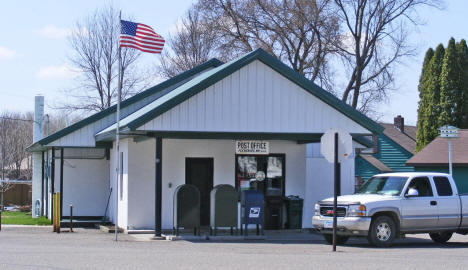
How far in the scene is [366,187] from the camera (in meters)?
19.2

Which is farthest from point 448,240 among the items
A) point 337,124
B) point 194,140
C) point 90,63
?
point 90,63

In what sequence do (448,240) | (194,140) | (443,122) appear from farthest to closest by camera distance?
(443,122)
(194,140)
(448,240)

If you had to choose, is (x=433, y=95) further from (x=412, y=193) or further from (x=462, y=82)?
(x=412, y=193)

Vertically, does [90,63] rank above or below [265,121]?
above

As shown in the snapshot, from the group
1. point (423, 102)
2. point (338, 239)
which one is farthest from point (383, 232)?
point (423, 102)

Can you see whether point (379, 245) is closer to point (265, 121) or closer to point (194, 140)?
point (265, 121)

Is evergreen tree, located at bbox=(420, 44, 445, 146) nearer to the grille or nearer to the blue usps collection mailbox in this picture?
the blue usps collection mailbox

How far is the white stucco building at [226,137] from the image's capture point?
1975 cm

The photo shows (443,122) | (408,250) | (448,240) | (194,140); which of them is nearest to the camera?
(408,250)

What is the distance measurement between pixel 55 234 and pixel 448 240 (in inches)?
442

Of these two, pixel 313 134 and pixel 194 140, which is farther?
pixel 194 140

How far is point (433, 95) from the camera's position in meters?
43.9

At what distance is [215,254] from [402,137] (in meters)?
41.0

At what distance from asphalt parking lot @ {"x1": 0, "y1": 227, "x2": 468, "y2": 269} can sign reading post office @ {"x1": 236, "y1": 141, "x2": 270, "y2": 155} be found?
272 cm
